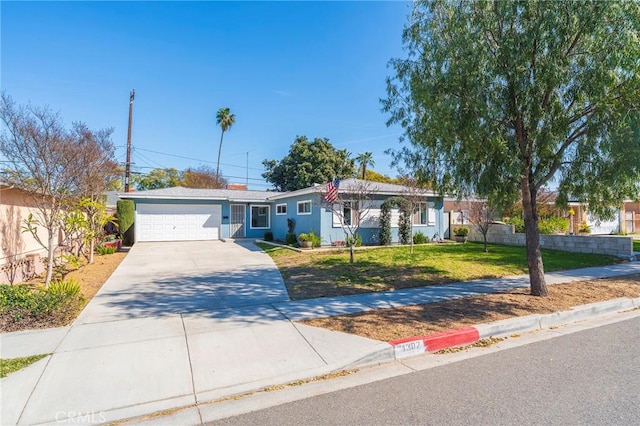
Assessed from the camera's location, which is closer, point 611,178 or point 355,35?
point 611,178

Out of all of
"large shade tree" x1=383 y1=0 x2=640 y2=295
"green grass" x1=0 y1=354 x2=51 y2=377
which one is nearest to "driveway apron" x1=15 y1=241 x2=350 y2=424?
"green grass" x1=0 y1=354 x2=51 y2=377

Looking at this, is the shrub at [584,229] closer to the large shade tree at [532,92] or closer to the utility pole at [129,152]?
the large shade tree at [532,92]

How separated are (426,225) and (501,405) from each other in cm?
1624

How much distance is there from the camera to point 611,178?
22.1 ft

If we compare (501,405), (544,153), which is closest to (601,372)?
(501,405)

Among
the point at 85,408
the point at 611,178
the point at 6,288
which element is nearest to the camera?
the point at 85,408

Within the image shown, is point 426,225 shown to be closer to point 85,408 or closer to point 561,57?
point 561,57

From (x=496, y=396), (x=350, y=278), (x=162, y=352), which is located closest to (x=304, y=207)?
(x=350, y=278)

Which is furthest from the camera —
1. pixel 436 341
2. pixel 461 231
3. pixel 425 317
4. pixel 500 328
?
pixel 461 231

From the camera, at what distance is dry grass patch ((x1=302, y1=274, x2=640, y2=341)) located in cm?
545

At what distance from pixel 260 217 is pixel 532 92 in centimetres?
1850

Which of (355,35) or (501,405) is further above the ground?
(355,35)

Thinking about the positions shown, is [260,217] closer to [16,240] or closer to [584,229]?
[16,240]

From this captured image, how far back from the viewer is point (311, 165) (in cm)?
3272
